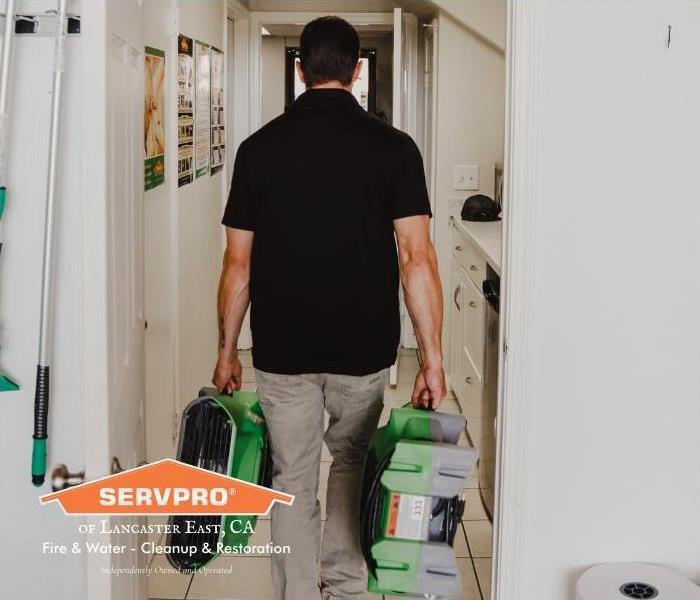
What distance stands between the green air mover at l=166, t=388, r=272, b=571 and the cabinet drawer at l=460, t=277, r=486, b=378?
1.40 metres

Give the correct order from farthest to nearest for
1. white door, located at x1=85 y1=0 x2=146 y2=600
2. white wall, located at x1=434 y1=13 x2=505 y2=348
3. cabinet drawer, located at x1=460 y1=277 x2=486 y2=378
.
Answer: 1. white wall, located at x1=434 y1=13 x2=505 y2=348
2. cabinet drawer, located at x1=460 y1=277 x2=486 y2=378
3. white door, located at x1=85 y1=0 x2=146 y2=600

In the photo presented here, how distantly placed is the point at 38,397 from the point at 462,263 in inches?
103

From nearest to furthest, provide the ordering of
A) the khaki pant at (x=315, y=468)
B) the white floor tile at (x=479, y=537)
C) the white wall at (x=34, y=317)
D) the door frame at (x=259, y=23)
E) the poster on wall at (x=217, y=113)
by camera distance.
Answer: the white wall at (x=34, y=317), the khaki pant at (x=315, y=468), the white floor tile at (x=479, y=537), the poster on wall at (x=217, y=113), the door frame at (x=259, y=23)

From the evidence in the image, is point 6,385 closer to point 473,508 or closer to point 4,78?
point 4,78

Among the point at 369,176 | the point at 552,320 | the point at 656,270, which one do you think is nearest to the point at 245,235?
the point at 369,176

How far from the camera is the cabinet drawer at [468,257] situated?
377 cm

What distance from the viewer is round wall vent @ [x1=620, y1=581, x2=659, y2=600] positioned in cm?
216

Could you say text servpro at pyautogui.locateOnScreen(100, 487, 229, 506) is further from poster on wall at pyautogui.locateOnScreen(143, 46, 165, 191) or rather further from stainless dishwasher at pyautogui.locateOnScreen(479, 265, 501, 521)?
stainless dishwasher at pyautogui.locateOnScreen(479, 265, 501, 521)

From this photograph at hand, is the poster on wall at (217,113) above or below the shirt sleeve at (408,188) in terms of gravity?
above

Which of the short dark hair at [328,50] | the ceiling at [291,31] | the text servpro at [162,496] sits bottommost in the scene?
the text servpro at [162,496]

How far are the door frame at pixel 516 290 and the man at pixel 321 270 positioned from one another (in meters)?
0.22

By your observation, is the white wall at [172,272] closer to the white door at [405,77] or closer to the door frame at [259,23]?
the white door at [405,77]

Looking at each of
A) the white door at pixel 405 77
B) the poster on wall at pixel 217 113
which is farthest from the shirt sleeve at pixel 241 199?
the white door at pixel 405 77

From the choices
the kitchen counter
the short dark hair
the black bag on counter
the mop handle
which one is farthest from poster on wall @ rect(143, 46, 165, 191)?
the black bag on counter
